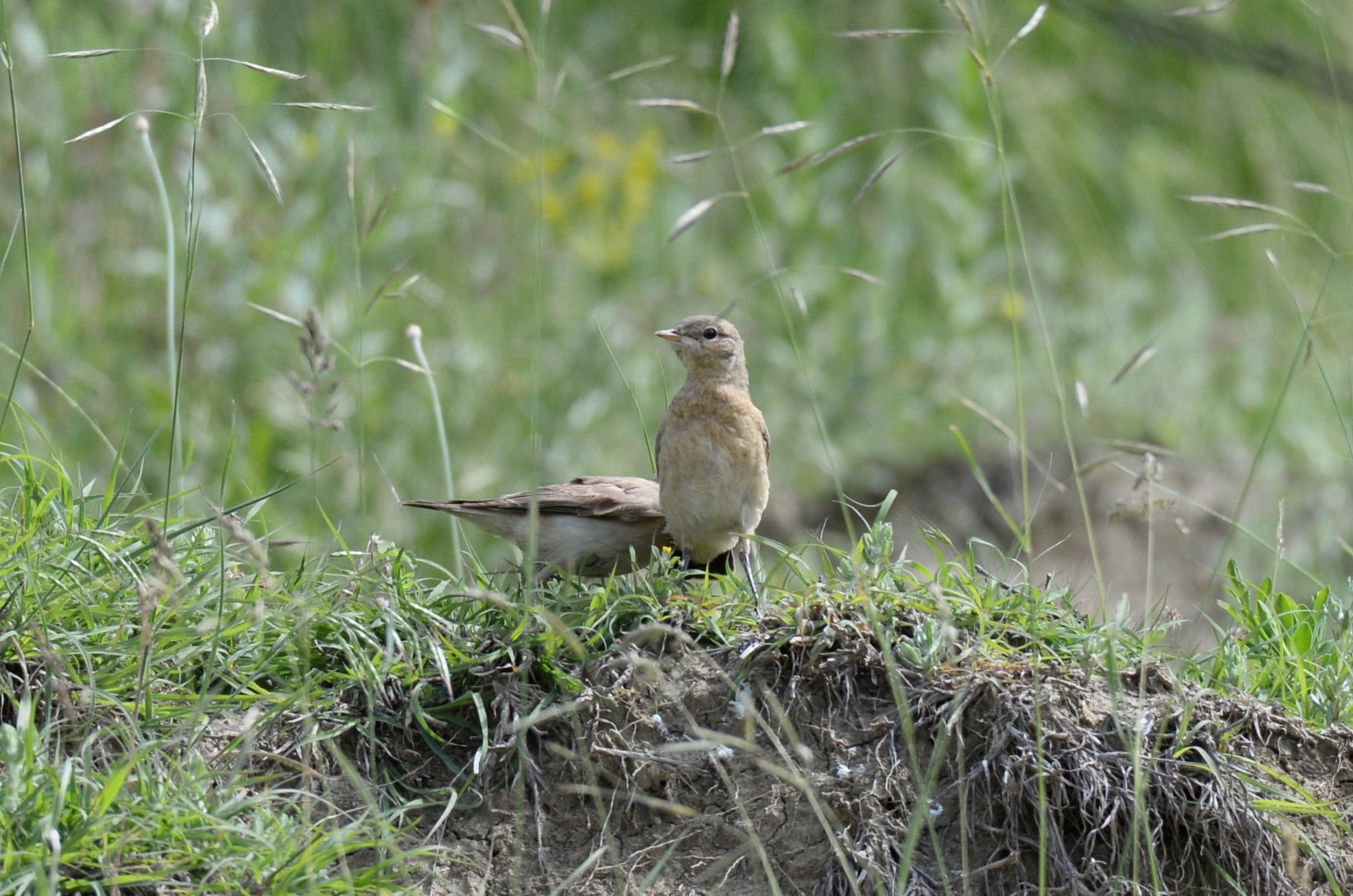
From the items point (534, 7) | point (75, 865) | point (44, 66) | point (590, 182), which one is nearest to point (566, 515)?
point (75, 865)

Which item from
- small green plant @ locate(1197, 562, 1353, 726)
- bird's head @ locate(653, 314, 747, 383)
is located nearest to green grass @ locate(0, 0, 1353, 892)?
small green plant @ locate(1197, 562, 1353, 726)

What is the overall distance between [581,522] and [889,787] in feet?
5.96

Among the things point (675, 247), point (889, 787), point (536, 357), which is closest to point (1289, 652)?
point (889, 787)

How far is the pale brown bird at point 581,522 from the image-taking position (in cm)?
486

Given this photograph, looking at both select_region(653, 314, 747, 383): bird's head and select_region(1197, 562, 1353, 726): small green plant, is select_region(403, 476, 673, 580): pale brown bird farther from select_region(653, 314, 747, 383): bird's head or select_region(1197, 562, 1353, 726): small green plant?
select_region(1197, 562, 1353, 726): small green plant

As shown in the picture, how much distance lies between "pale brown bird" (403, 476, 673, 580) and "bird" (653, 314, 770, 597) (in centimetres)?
11

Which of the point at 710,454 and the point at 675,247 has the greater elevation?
the point at 710,454

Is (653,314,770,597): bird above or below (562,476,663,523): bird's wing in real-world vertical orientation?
above

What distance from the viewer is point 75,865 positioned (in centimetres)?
288

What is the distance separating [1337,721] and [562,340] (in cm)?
657

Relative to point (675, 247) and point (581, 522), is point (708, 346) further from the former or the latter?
point (675, 247)

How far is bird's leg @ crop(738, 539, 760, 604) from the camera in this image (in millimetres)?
3945

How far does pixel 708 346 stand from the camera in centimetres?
513

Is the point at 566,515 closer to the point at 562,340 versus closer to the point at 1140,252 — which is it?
the point at 562,340
